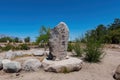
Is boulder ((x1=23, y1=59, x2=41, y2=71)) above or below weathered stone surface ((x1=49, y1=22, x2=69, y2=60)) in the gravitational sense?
below

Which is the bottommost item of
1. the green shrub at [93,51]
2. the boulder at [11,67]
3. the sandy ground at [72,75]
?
the sandy ground at [72,75]

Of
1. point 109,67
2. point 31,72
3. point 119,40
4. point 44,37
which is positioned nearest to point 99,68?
point 109,67

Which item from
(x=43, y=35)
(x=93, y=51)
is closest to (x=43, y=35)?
(x=43, y=35)

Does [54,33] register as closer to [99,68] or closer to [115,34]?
[99,68]

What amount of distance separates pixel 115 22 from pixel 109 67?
45670 millimetres

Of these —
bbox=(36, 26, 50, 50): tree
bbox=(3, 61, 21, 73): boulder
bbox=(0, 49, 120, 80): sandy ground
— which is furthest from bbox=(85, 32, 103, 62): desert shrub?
bbox=(36, 26, 50, 50): tree

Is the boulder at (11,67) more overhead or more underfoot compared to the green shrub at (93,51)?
more underfoot

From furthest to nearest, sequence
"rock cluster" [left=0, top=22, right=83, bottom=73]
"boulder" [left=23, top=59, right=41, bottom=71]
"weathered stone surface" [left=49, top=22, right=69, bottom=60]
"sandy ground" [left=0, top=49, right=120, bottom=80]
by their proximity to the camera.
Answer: "weathered stone surface" [left=49, top=22, right=69, bottom=60]
"boulder" [left=23, top=59, right=41, bottom=71]
"rock cluster" [left=0, top=22, right=83, bottom=73]
"sandy ground" [left=0, top=49, right=120, bottom=80]

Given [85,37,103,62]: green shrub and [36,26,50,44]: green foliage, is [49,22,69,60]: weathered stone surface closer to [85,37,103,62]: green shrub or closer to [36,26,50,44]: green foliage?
[85,37,103,62]: green shrub

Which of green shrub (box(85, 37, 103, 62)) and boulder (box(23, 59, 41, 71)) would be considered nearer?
boulder (box(23, 59, 41, 71))

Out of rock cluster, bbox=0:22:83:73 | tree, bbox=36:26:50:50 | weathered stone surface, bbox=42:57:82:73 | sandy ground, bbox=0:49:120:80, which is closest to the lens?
sandy ground, bbox=0:49:120:80

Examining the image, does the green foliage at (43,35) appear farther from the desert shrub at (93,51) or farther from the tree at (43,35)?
the desert shrub at (93,51)

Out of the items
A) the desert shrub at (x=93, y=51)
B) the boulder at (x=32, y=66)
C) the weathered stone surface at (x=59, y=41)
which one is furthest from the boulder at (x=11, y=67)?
the desert shrub at (x=93, y=51)

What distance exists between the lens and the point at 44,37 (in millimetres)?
27859
